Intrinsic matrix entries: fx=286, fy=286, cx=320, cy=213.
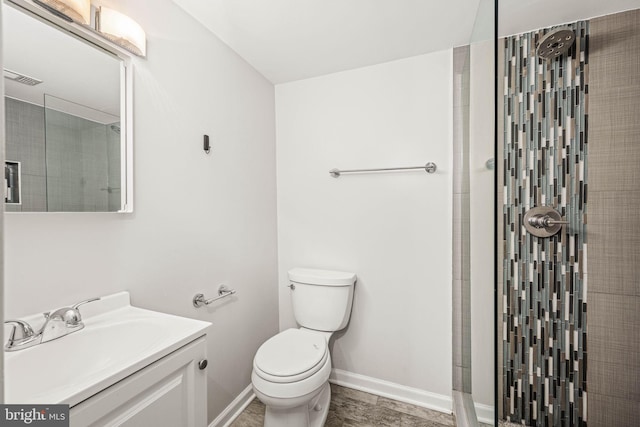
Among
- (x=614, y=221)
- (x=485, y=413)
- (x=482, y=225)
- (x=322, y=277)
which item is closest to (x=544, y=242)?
(x=614, y=221)

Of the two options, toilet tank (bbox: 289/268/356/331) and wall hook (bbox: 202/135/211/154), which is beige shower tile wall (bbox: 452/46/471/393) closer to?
toilet tank (bbox: 289/268/356/331)

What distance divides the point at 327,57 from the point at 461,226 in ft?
4.36

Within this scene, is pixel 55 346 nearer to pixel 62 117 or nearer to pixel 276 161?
pixel 62 117

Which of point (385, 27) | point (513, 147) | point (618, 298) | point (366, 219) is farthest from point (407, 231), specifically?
point (385, 27)

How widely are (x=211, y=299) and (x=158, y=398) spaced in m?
0.76

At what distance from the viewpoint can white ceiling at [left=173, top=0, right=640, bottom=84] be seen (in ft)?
3.60

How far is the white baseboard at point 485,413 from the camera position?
0.91 m

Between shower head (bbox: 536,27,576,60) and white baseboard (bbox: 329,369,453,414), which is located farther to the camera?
white baseboard (bbox: 329,369,453,414)

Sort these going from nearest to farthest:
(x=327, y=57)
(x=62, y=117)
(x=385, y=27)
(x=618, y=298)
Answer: (x=62, y=117), (x=618, y=298), (x=385, y=27), (x=327, y=57)

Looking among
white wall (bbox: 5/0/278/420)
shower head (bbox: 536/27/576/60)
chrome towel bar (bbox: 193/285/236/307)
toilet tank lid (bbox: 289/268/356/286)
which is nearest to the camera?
white wall (bbox: 5/0/278/420)

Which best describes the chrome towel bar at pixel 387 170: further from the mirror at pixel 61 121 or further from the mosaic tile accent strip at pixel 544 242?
the mirror at pixel 61 121

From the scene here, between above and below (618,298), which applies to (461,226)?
above

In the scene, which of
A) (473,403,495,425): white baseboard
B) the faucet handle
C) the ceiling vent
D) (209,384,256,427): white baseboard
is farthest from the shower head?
(209,384,256,427): white baseboard

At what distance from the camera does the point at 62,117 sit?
972mm
